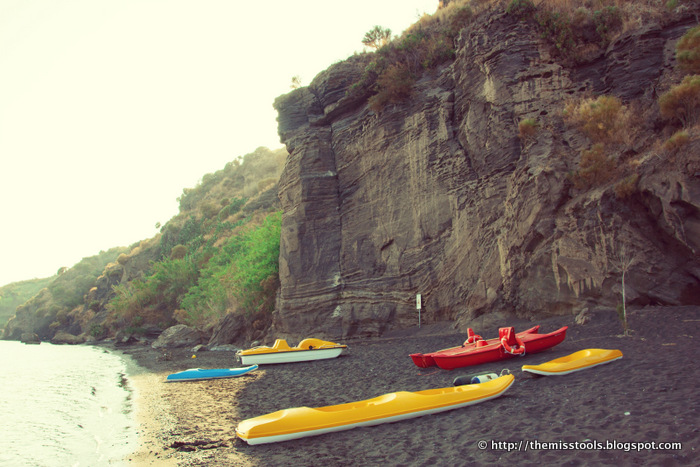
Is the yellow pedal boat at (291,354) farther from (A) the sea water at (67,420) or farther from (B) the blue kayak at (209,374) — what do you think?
(A) the sea water at (67,420)

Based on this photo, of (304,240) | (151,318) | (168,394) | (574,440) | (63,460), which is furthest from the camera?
(151,318)

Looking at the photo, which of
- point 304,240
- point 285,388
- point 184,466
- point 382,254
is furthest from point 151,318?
point 184,466

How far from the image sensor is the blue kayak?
49.1 feet

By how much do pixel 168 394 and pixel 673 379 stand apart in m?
12.8

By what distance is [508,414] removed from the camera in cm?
648

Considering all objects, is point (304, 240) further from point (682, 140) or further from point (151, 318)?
point (151, 318)

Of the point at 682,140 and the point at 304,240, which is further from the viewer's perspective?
the point at 304,240

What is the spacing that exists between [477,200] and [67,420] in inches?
619

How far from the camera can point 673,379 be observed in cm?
648

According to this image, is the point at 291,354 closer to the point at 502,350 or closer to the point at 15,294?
the point at 502,350

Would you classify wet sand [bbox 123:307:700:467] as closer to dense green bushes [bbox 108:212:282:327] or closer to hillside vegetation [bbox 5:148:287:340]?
dense green bushes [bbox 108:212:282:327]

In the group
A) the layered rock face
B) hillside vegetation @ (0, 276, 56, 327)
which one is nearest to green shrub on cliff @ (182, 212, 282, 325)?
the layered rock face

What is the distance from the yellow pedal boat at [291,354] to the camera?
53.2 ft

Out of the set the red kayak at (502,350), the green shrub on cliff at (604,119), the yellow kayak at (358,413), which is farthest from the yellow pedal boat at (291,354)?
the green shrub on cliff at (604,119)
